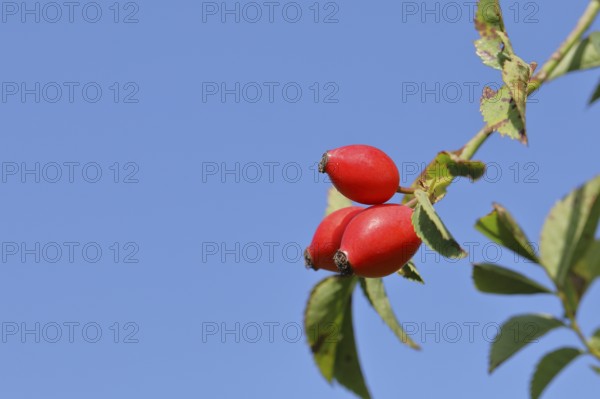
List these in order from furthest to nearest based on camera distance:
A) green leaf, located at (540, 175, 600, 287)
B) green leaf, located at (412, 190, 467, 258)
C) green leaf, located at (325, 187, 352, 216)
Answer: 1. green leaf, located at (325, 187, 352, 216)
2. green leaf, located at (412, 190, 467, 258)
3. green leaf, located at (540, 175, 600, 287)

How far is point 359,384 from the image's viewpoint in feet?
8.05

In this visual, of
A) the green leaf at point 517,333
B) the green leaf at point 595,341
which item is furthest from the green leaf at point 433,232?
the green leaf at point 595,341

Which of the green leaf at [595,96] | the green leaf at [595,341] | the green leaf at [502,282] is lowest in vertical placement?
the green leaf at [595,341]

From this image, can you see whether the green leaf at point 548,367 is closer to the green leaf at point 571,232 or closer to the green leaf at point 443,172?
the green leaf at point 571,232

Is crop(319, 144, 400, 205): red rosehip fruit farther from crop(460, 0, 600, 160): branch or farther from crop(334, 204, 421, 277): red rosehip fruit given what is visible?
crop(460, 0, 600, 160): branch

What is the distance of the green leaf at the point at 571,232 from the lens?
1.52 m

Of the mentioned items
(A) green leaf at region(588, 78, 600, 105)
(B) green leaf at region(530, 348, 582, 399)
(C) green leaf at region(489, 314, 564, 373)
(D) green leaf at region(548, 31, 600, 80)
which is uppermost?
(D) green leaf at region(548, 31, 600, 80)

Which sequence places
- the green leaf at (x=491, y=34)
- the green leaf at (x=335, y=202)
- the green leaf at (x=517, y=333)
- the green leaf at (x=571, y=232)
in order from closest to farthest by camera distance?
the green leaf at (x=571, y=232), the green leaf at (x=517, y=333), the green leaf at (x=491, y=34), the green leaf at (x=335, y=202)

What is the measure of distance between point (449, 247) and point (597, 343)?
592mm

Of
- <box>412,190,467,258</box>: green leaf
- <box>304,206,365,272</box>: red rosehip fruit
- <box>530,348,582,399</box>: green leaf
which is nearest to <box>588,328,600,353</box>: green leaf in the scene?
<box>530,348,582,399</box>: green leaf

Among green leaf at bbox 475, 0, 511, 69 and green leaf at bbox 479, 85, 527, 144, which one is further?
green leaf at bbox 475, 0, 511, 69

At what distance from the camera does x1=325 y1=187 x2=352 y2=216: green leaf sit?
9.31 feet

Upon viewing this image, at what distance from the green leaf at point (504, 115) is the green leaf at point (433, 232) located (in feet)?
0.88

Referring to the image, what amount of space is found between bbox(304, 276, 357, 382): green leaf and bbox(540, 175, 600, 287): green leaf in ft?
3.43
